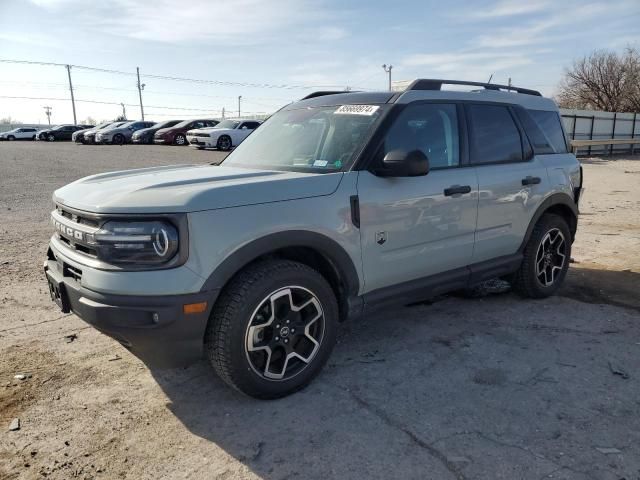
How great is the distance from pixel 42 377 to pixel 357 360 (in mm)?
2092

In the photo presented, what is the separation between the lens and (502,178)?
423cm

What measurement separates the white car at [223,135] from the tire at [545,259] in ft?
67.0

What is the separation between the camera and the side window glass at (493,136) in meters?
4.15

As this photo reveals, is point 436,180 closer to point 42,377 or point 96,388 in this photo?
point 96,388

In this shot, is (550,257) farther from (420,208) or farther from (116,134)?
(116,134)

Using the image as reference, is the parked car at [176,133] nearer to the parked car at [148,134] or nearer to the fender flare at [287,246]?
the parked car at [148,134]

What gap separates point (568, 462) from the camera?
2.49m

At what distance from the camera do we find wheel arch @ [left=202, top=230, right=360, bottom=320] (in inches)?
108

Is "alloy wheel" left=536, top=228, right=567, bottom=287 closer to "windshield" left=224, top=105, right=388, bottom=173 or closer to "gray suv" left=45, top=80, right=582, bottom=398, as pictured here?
"gray suv" left=45, top=80, right=582, bottom=398

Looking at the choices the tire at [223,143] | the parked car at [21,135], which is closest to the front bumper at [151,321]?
the tire at [223,143]

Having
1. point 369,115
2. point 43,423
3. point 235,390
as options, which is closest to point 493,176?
point 369,115

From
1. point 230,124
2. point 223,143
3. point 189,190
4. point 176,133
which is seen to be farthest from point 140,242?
point 176,133

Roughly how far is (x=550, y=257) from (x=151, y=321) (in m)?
3.89

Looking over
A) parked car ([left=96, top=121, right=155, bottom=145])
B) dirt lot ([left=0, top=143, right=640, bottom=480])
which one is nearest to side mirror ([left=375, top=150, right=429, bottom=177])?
dirt lot ([left=0, top=143, right=640, bottom=480])
